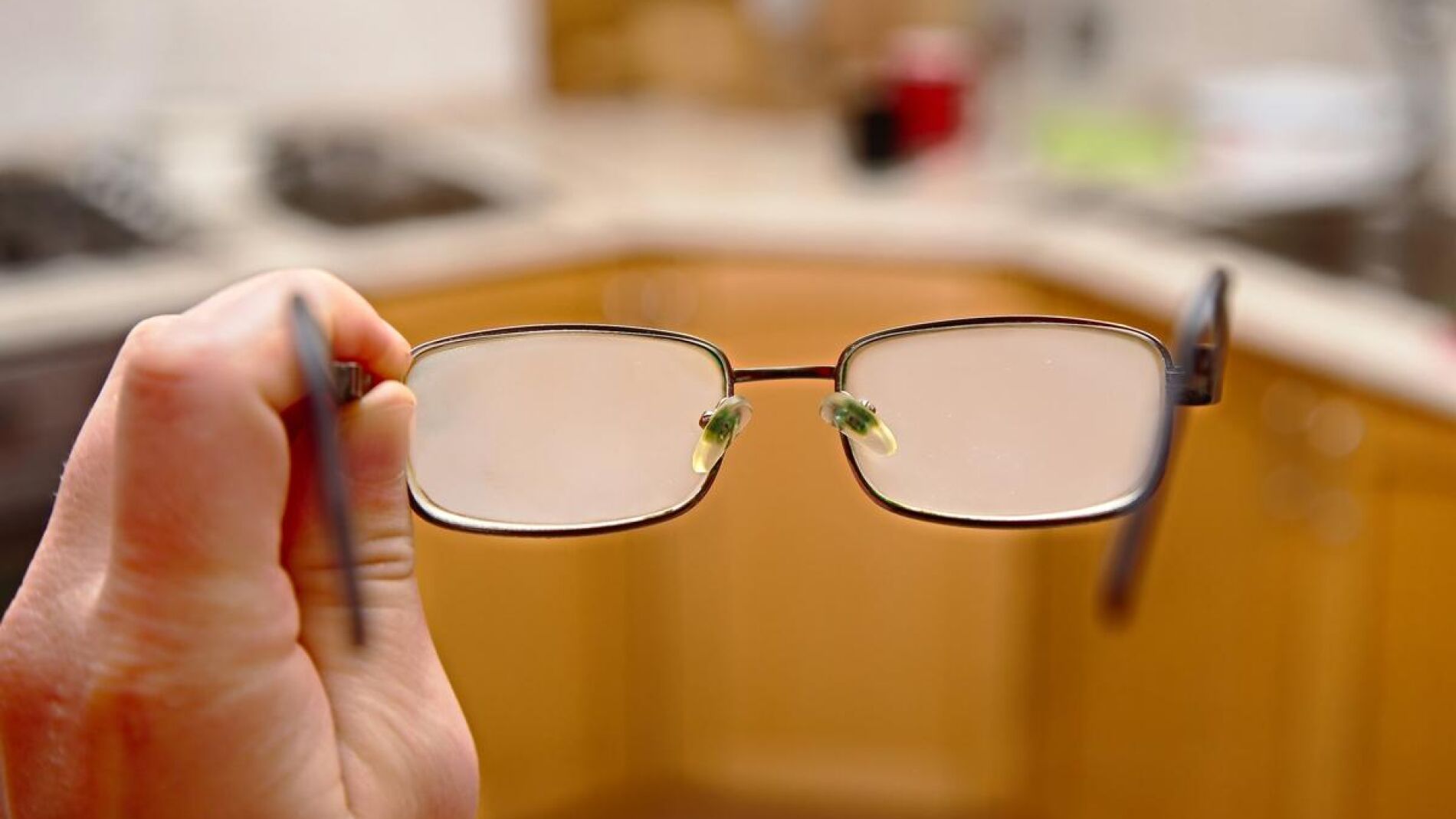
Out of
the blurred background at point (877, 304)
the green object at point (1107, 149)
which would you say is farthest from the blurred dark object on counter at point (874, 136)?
the green object at point (1107, 149)

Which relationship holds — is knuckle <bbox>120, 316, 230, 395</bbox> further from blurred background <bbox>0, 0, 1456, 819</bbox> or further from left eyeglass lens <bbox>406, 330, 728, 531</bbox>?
blurred background <bbox>0, 0, 1456, 819</bbox>

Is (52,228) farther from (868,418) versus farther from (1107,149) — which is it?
(868,418)

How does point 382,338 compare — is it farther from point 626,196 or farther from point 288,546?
point 626,196

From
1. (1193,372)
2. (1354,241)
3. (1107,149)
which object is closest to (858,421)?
(1193,372)

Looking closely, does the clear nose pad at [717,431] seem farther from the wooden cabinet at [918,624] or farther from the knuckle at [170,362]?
the wooden cabinet at [918,624]

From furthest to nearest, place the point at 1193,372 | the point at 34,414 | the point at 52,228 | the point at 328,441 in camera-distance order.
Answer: the point at 52,228 → the point at 34,414 → the point at 1193,372 → the point at 328,441

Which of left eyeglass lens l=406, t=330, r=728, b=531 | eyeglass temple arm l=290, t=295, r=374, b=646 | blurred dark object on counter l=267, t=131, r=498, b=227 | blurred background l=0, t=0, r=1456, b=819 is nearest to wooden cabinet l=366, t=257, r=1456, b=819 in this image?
blurred background l=0, t=0, r=1456, b=819

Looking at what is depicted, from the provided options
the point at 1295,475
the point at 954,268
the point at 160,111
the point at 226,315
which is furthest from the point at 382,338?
the point at 160,111
